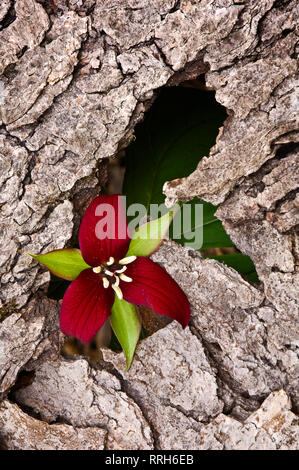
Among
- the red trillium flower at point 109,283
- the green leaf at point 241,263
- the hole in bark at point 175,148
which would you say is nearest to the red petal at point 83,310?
the red trillium flower at point 109,283

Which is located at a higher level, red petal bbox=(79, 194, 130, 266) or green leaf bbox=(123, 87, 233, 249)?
green leaf bbox=(123, 87, 233, 249)

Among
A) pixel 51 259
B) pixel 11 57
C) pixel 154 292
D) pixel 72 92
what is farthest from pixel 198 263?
pixel 11 57

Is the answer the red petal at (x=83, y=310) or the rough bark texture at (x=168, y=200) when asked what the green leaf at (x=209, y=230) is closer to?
the rough bark texture at (x=168, y=200)

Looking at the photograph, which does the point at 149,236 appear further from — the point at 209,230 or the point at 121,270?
the point at 209,230

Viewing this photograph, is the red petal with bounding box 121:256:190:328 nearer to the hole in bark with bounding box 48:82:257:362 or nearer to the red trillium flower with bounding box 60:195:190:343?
the red trillium flower with bounding box 60:195:190:343

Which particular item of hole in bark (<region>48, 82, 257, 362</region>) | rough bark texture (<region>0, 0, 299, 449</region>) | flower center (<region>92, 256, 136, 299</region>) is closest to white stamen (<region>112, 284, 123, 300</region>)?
flower center (<region>92, 256, 136, 299</region>)

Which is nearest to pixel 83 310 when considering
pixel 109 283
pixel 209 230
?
pixel 109 283
